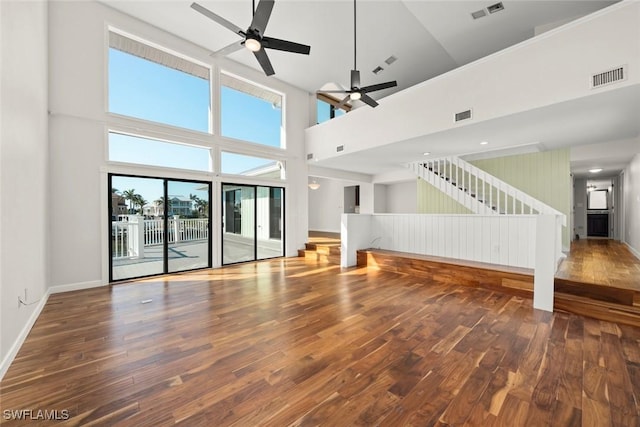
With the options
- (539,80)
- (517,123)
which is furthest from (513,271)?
(539,80)

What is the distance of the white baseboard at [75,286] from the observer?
429 centimetres

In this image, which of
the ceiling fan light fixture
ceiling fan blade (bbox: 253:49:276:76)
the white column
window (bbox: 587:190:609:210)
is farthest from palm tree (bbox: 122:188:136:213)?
window (bbox: 587:190:609:210)

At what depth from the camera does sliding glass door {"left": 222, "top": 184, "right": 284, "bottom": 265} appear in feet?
21.4

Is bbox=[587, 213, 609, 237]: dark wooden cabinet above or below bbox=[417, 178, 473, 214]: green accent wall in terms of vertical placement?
below

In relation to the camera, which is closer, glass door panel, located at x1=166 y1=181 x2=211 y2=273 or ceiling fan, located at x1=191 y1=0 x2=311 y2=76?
ceiling fan, located at x1=191 y1=0 x2=311 y2=76

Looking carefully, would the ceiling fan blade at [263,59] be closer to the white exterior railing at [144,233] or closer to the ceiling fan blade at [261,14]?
the ceiling fan blade at [261,14]

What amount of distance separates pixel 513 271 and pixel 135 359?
16.8ft

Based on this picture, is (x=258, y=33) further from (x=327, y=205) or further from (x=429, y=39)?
(x=327, y=205)

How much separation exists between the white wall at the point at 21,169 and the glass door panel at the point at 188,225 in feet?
6.38

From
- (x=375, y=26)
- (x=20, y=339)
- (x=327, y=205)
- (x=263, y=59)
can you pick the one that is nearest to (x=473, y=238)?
(x=375, y=26)

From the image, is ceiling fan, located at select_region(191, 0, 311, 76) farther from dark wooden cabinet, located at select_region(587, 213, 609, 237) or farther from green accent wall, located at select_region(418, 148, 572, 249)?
dark wooden cabinet, located at select_region(587, 213, 609, 237)

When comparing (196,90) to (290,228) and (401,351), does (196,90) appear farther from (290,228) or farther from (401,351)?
(401,351)

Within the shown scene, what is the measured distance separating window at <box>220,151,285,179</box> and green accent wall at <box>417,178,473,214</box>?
4.48 m

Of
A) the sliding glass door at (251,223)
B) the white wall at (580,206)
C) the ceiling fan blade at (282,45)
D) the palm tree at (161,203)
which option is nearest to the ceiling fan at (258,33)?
the ceiling fan blade at (282,45)
